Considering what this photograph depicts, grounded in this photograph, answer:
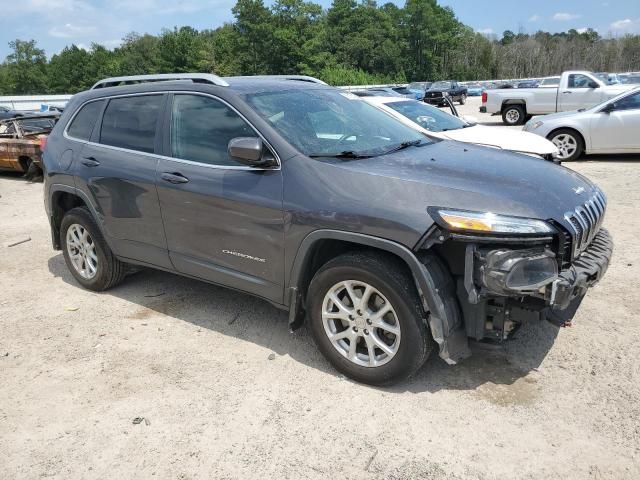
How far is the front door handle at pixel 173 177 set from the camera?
4.03 meters

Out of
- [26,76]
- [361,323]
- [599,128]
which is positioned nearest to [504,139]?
[599,128]

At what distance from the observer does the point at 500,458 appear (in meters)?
2.80

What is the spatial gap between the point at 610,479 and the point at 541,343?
4.51 feet

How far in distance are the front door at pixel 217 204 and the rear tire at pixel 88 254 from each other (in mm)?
1040

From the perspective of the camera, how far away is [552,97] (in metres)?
17.5

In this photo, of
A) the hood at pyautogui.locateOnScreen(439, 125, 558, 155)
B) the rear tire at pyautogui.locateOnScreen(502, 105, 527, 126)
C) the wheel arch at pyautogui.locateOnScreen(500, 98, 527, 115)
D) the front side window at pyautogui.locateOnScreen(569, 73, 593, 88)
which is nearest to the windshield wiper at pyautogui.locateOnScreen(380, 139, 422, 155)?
the hood at pyautogui.locateOnScreen(439, 125, 558, 155)

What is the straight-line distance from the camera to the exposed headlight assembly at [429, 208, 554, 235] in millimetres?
2938

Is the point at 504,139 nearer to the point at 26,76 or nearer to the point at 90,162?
the point at 90,162

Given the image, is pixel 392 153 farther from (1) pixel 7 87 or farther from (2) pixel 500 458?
(1) pixel 7 87

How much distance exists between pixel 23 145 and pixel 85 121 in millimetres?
8240

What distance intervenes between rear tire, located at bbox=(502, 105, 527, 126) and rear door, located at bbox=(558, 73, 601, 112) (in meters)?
1.38

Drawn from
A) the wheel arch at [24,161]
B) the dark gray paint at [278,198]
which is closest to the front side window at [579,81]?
the dark gray paint at [278,198]

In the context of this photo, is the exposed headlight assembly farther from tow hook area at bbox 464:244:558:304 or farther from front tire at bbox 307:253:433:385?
front tire at bbox 307:253:433:385

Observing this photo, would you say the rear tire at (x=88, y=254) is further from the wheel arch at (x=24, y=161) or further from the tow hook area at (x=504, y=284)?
the wheel arch at (x=24, y=161)
